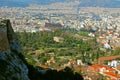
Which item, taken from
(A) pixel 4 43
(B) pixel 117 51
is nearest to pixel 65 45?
(B) pixel 117 51

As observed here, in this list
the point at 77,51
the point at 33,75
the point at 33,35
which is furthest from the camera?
the point at 33,35

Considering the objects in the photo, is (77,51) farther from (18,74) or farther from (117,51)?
(18,74)

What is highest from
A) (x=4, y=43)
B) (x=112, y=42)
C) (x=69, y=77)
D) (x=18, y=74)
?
(x=4, y=43)

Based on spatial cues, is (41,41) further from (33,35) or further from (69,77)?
(69,77)

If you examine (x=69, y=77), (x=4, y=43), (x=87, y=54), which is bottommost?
(x=87, y=54)

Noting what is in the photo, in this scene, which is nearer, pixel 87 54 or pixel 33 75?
pixel 33 75

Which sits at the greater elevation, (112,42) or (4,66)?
(4,66)

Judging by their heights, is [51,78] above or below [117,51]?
above

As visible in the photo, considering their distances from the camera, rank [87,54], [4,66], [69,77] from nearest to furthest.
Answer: [4,66] → [69,77] → [87,54]

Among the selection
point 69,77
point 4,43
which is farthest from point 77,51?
point 4,43
